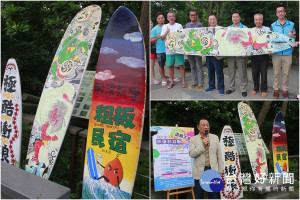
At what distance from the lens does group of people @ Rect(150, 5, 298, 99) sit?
3.43 m

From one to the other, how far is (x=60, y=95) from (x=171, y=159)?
1.70m

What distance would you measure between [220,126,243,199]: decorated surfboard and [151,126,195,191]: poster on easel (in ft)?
1.80

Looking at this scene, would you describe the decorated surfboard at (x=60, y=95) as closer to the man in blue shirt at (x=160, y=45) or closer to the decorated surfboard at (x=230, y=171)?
the man in blue shirt at (x=160, y=45)

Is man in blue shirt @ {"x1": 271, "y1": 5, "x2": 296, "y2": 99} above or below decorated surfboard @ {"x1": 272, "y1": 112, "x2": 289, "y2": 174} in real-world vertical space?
above

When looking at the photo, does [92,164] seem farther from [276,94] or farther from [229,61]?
[276,94]

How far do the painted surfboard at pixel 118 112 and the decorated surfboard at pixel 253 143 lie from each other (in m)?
1.93

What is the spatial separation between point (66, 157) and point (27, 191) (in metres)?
1.19

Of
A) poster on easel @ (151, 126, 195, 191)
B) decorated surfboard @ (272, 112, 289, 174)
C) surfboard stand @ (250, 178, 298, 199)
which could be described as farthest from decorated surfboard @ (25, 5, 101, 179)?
decorated surfboard @ (272, 112, 289, 174)

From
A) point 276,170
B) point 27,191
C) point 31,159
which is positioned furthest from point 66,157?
point 276,170

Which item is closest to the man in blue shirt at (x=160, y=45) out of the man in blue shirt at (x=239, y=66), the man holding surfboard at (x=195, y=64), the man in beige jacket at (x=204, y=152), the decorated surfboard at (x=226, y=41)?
the decorated surfboard at (x=226, y=41)

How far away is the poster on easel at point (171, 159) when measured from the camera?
3.36 meters

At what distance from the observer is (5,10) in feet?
13.8

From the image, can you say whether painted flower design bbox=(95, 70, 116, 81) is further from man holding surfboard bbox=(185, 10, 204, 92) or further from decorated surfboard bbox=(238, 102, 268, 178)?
decorated surfboard bbox=(238, 102, 268, 178)

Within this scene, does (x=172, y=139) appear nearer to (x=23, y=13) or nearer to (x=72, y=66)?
(x=72, y=66)
